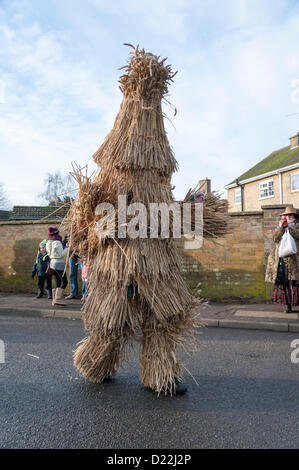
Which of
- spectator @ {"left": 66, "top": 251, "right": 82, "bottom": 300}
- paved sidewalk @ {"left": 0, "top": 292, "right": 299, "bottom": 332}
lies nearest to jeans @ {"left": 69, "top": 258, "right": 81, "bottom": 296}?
spectator @ {"left": 66, "top": 251, "right": 82, "bottom": 300}

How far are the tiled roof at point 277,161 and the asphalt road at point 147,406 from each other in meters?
22.6

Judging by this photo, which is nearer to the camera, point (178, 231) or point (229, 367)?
point (178, 231)

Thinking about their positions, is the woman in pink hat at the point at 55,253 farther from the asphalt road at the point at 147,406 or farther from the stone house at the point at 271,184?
the stone house at the point at 271,184

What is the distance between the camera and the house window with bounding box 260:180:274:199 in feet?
85.6

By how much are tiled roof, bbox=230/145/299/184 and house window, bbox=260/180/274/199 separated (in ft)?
3.38

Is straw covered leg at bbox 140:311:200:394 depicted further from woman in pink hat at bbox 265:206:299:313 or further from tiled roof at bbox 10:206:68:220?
tiled roof at bbox 10:206:68:220

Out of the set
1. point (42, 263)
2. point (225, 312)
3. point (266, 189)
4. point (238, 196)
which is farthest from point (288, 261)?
point (238, 196)

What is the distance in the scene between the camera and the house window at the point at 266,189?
26.1m

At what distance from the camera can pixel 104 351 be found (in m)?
3.11

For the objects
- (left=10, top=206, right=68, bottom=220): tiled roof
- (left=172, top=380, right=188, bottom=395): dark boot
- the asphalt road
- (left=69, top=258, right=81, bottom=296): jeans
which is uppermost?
(left=10, top=206, right=68, bottom=220): tiled roof

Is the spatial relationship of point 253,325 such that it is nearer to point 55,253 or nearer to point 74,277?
point 55,253

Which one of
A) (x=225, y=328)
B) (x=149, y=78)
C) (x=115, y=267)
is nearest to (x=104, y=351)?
(x=115, y=267)

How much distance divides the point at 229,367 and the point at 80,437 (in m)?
2.05
